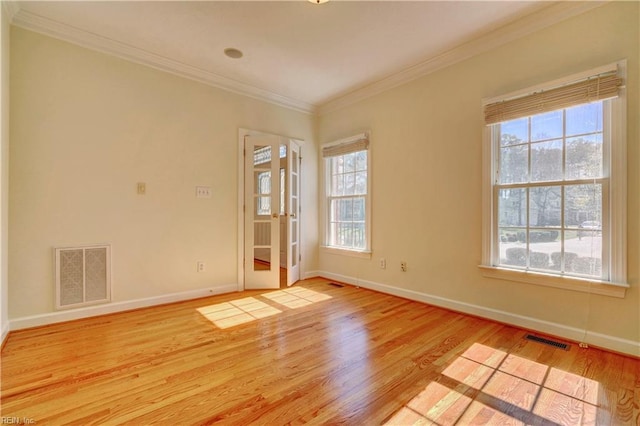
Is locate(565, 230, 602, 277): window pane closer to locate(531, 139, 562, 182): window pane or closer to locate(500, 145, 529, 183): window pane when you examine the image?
locate(531, 139, 562, 182): window pane

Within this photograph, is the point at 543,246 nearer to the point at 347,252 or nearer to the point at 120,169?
the point at 347,252

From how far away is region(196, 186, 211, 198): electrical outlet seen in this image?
11.6 feet

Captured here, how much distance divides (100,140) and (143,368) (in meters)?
2.21

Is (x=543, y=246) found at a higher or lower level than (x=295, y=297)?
higher

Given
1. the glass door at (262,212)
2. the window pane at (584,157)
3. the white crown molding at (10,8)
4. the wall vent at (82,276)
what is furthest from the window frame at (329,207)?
the white crown molding at (10,8)

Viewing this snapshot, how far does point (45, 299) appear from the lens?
8.73ft

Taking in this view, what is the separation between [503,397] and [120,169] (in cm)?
365

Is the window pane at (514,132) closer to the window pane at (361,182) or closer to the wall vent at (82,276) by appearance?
the window pane at (361,182)

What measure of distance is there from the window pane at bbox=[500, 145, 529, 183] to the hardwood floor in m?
1.34

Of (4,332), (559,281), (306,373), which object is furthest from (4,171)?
(559,281)

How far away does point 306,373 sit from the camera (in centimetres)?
189

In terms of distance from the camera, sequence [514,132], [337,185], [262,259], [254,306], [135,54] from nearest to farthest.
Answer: [514,132]
[135,54]
[254,306]
[262,259]
[337,185]

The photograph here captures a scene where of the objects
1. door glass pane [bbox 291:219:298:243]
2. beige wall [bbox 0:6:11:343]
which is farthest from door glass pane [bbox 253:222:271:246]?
beige wall [bbox 0:6:11:343]

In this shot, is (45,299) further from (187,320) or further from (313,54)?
(313,54)
